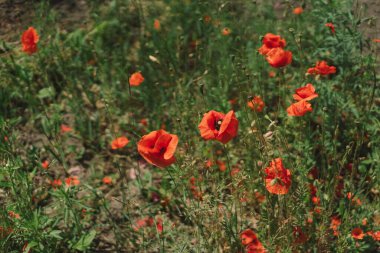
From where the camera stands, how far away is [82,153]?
12.0ft

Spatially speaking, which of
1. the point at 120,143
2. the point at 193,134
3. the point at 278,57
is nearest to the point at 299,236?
the point at 278,57

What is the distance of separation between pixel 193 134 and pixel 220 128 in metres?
1.37

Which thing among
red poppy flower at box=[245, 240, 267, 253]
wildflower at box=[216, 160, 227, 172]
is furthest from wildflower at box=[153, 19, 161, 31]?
red poppy flower at box=[245, 240, 267, 253]

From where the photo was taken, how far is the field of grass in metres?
2.54

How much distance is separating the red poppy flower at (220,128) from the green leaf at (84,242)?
1.09m

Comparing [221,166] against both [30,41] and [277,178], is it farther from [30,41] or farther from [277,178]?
[30,41]

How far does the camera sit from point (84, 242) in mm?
2711

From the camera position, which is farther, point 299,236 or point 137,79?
point 137,79

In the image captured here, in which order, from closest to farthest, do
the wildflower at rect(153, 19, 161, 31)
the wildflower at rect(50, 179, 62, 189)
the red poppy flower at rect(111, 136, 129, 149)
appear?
the wildflower at rect(50, 179, 62, 189) → the red poppy flower at rect(111, 136, 129, 149) → the wildflower at rect(153, 19, 161, 31)

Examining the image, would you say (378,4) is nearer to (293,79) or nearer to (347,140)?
(293,79)

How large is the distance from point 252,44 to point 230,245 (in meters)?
2.15

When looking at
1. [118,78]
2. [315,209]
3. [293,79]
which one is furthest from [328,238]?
[118,78]

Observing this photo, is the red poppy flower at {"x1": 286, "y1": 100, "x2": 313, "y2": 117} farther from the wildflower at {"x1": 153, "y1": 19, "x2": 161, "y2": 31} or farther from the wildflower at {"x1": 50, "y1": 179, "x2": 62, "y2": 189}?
the wildflower at {"x1": 153, "y1": 19, "x2": 161, "y2": 31}

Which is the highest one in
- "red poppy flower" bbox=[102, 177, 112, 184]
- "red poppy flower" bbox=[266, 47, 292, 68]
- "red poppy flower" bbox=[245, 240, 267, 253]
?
"red poppy flower" bbox=[266, 47, 292, 68]
